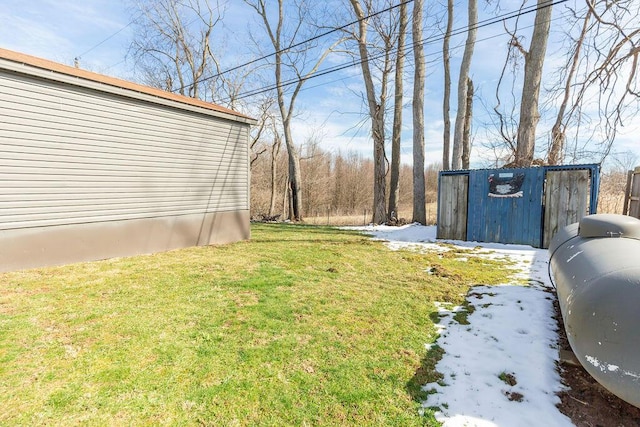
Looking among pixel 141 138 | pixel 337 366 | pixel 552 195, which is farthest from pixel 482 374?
pixel 141 138

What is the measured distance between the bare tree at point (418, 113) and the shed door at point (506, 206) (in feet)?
10.7

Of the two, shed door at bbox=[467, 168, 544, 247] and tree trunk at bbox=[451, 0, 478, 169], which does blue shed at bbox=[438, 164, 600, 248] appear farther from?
tree trunk at bbox=[451, 0, 478, 169]

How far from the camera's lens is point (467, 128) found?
1159 centimetres

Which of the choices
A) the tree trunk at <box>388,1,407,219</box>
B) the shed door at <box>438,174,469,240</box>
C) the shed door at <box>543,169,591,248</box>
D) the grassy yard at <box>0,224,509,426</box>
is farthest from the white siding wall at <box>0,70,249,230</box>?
the shed door at <box>543,169,591,248</box>

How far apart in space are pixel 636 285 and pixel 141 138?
23.6 ft

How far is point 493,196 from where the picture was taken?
7.11 metres

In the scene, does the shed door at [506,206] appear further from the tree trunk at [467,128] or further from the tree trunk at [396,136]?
the tree trunk at [467,128]

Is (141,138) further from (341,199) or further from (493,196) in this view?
(341,199)

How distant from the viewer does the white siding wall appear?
15.2 feet

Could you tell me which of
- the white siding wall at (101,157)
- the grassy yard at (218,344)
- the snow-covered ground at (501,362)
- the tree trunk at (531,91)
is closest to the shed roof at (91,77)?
the white siding wall at (101,157)

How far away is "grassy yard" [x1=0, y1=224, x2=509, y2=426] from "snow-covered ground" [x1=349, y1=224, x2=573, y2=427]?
0.18 meters

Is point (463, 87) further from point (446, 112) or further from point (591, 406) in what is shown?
point (591, 406)

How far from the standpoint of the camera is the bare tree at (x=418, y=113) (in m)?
10.5

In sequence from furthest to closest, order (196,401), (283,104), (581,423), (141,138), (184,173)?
1. (283,104)
2. (184,173)
3. (141,138)
4. (196,401)
5. (581,423)
